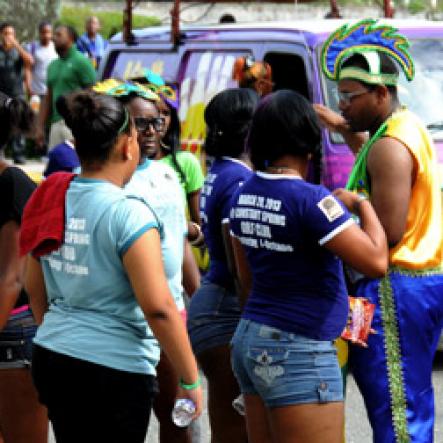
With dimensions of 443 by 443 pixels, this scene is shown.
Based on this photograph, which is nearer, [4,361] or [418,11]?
[4,361]

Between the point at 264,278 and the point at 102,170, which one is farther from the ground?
the point at 102,170

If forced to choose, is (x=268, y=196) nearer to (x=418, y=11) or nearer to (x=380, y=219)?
(x=380, y=219)

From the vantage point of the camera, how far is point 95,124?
3906 millimetres

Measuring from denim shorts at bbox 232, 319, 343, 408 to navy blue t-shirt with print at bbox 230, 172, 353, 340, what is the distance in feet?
0.12

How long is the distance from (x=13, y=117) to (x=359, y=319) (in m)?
1.43

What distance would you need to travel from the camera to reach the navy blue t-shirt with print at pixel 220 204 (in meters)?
4.99

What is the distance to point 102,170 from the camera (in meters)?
3.95

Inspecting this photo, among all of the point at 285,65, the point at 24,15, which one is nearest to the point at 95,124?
the point at 285,65

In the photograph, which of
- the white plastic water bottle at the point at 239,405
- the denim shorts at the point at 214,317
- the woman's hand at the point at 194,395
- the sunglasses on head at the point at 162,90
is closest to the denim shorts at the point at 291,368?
the woman's hand at the point at 194,395

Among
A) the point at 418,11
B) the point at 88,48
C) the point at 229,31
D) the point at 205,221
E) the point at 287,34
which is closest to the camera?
the point at 205,221

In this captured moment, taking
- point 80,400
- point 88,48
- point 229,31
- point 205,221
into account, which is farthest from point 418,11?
point 80,400

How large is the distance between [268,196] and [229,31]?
16.1ft

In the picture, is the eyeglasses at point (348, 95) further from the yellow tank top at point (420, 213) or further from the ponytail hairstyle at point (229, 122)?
the ponytail hairstyle at point (229, 122)

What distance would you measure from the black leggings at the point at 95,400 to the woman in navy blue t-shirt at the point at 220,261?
113 centimetres
